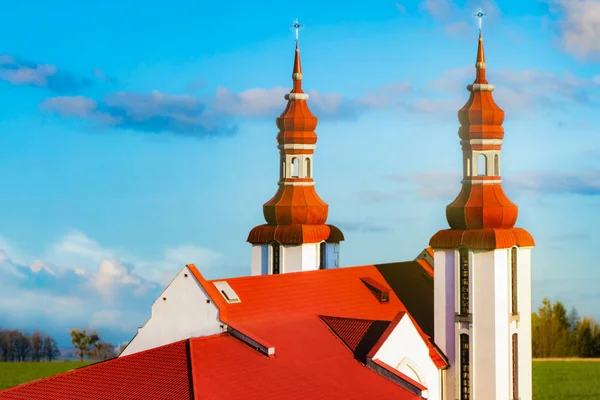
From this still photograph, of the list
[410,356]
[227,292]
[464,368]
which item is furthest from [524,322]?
[227,292]

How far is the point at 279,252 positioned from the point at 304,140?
535cm

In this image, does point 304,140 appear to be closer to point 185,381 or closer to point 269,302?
point 269,302

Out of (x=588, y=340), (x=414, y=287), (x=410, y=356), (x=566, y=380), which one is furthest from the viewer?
(x=588, y=340)

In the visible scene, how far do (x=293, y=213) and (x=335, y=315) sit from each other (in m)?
9.67

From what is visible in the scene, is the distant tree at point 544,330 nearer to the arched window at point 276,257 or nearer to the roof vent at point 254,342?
the arched window at point 276,257

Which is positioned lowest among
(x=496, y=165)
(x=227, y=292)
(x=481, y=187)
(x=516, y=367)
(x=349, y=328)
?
(x=516, y=367)

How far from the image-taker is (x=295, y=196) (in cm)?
5309

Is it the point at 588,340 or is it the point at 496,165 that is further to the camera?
the point at 588,340

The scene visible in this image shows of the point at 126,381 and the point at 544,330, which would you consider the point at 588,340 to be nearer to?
the point at 544,330

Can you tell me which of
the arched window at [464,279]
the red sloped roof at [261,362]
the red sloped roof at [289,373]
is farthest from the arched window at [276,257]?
the red sloped roof at [289,373]

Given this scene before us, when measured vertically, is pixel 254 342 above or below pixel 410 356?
above

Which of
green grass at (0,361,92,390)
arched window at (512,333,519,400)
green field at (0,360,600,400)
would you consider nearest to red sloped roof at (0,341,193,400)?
arched window at (512,333,519,400)

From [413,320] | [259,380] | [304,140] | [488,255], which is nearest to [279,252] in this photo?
[304,140]

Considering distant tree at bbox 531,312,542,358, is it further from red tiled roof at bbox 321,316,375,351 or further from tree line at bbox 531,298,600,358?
red tiled roof at bbox 321,316,375,351
